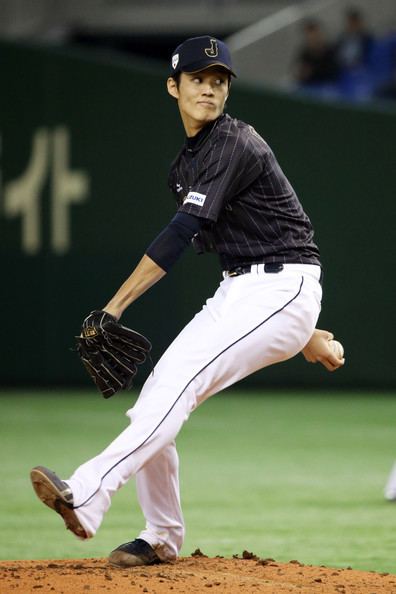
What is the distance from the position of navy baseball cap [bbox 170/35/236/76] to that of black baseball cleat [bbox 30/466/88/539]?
1.64 meters

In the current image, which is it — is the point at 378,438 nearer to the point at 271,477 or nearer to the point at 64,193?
the point at 271,477

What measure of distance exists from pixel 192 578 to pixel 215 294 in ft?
3.50

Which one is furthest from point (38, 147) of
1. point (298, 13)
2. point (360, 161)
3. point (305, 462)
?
point (305, 462)

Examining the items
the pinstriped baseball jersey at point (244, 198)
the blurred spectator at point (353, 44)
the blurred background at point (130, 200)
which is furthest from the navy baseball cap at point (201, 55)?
the blurred spectator at point (353, 44)

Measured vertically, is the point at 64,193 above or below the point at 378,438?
above

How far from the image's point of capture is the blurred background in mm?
13172

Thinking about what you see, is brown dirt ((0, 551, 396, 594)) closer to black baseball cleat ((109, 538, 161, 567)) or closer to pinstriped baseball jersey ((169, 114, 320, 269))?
black baseball cleat ((109, 538, 161, 567))

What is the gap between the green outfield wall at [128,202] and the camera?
1317 cm

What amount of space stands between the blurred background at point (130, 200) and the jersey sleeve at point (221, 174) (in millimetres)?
8465

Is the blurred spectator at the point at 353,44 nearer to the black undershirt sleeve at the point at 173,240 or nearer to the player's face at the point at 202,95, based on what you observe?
the player's face at the point at 202,95

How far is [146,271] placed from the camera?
4453mm

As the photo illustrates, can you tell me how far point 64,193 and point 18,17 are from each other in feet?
19.9

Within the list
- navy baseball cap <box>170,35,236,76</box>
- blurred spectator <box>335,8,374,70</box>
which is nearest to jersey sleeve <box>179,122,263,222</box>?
navy baseball cap <box>170,35,236,76</box>

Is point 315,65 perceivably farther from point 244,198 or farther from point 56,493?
point 56,493
